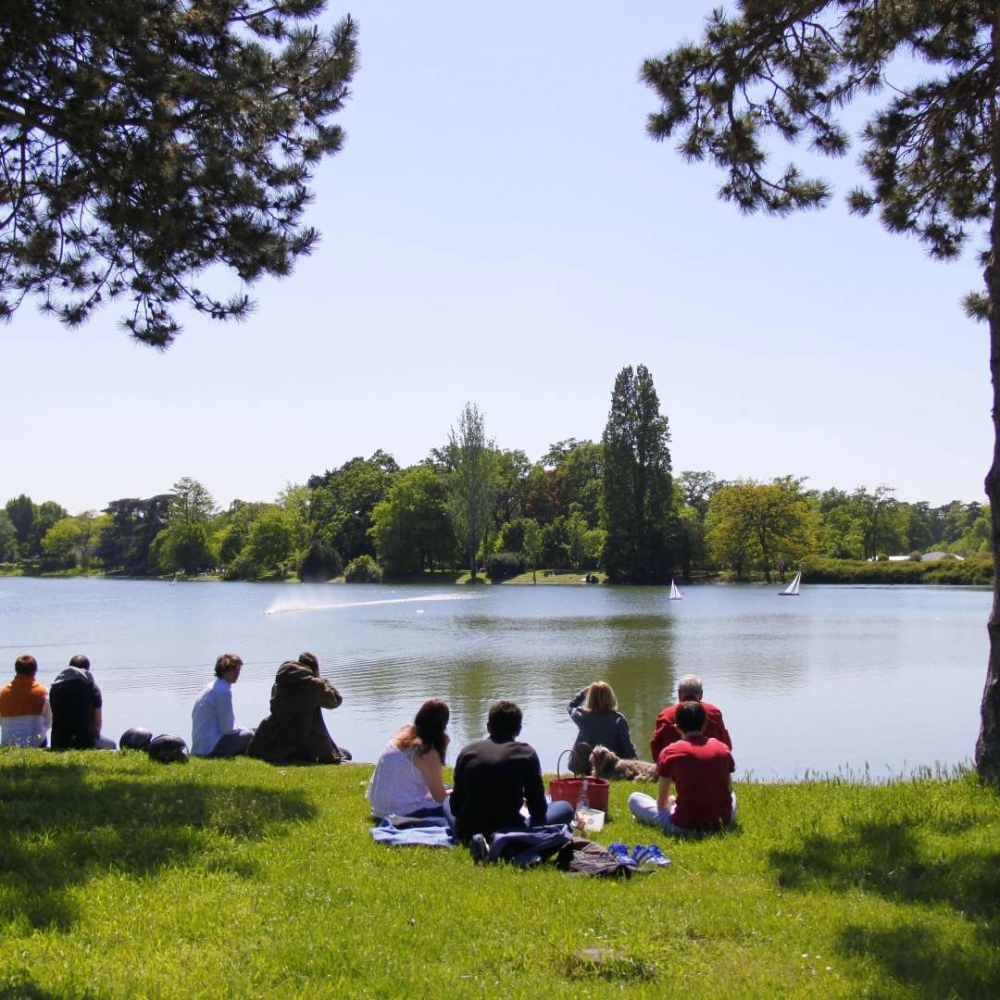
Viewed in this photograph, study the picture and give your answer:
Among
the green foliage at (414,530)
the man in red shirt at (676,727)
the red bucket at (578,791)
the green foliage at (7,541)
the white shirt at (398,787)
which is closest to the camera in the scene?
the white shirt at (398,787)

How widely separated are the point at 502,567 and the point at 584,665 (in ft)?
203

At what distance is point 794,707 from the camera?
1561cm

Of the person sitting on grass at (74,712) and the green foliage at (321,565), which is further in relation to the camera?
the green foliage at (321,565)

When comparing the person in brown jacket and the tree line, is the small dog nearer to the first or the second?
the person in brown jacket

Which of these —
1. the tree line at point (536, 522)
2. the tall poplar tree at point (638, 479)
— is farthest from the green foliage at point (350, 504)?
the tall poplar tree at point (638, 479)

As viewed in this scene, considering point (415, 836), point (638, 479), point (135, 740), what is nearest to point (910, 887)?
point (415, 836)

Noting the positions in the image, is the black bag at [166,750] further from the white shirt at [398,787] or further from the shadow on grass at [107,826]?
the white shirt at [398,787]

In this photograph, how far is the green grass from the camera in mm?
3740

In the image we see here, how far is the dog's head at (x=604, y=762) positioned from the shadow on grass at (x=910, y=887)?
2975 mm

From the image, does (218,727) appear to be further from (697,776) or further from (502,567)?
(502,567)

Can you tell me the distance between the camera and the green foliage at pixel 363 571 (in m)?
86.6

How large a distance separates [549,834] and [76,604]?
5074 cm

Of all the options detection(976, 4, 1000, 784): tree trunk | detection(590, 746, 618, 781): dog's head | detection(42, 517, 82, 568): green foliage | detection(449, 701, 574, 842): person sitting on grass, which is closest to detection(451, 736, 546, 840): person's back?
detection(449, 701, 574, 842): person sitting on grass

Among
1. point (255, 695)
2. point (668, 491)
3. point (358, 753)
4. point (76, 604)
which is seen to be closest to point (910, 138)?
point (358, 753)
